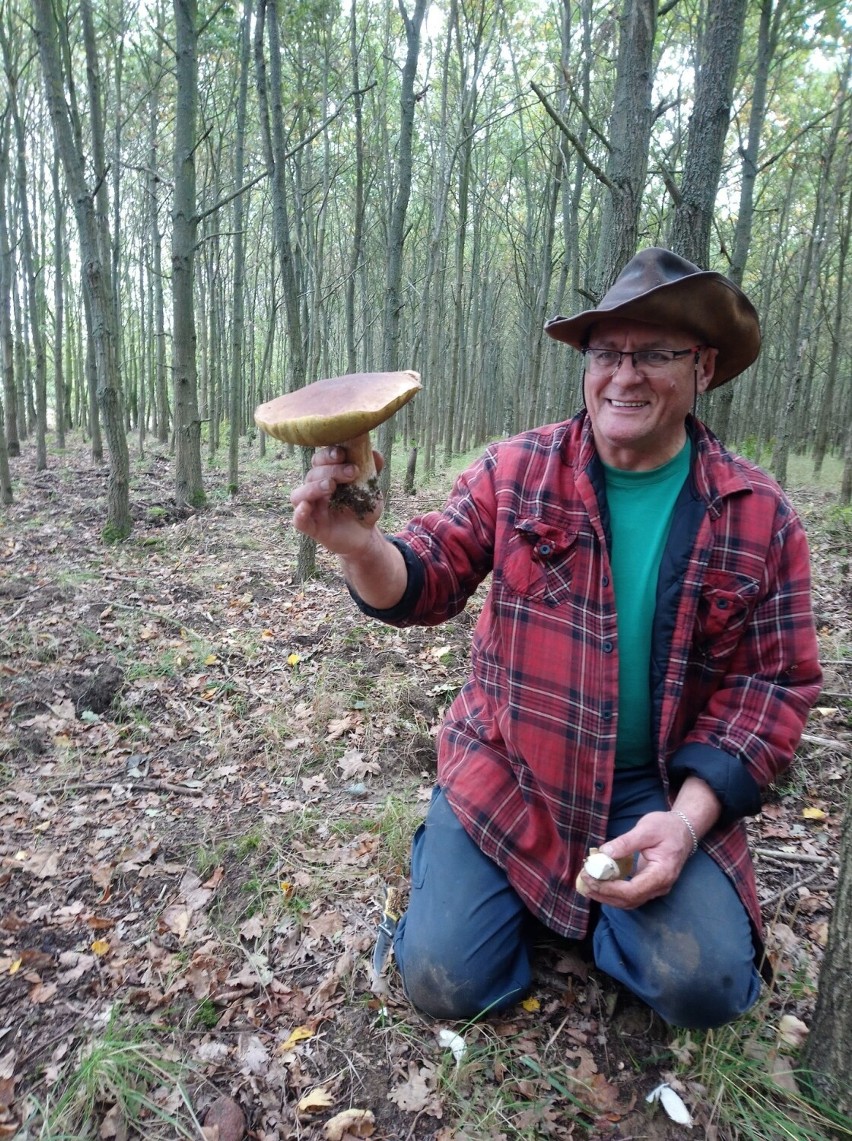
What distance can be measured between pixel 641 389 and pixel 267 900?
2.33 meters

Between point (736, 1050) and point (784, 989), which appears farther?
point (784, 989)

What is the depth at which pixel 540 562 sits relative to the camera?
6.62 feet

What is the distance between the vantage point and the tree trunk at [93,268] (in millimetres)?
6352

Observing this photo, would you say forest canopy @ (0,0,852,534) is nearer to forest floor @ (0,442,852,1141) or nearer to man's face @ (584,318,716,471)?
man's face @ (584,318,716,471)

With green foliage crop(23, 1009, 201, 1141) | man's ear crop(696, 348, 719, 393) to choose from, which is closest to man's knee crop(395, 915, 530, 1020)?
green foliage crop(23, 1009, 201, 1141)

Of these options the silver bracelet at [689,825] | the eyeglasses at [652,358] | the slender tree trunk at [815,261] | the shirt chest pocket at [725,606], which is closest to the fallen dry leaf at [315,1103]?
the silver bracelet at [689,825]

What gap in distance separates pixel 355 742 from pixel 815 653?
7.89ft

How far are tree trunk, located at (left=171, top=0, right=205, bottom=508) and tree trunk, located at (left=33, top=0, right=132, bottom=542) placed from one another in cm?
119

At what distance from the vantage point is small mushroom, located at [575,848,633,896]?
1.65 m

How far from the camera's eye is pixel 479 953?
1943 mm

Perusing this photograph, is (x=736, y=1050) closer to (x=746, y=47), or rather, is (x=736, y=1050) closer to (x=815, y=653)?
(x=815, y=653)

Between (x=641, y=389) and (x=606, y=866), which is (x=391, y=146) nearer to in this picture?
(x=641, y=389)

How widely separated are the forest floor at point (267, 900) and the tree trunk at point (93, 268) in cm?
240

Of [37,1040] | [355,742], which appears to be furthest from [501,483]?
[37,1040]
